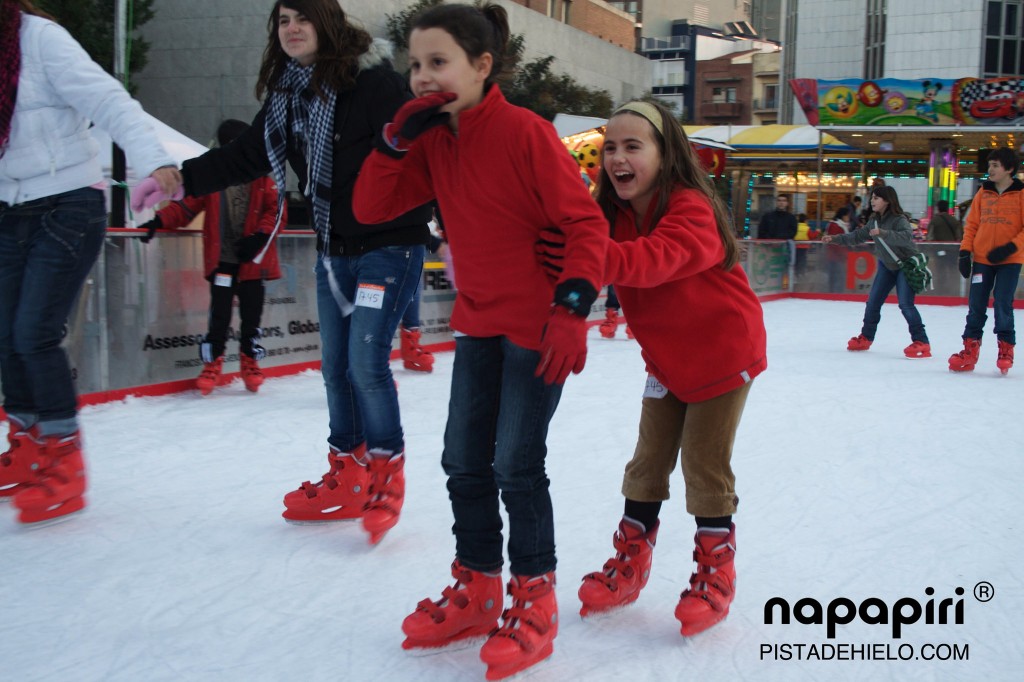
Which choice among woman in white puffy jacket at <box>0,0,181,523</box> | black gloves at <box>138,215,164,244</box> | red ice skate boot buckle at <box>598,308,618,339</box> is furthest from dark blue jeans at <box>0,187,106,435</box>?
red ice skate boot buckle at <box>598,308,618,339</box>

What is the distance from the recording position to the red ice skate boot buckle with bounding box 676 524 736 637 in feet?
6.34

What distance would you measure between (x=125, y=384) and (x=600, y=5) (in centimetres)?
3645

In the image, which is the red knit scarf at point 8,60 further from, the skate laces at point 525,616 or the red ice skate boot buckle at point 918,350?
the red ice skate boot buckle at point 918,350

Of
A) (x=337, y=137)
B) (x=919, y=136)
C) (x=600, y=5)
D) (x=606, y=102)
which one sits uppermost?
(x=600, y=5)

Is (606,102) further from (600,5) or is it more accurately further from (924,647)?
(924,647)

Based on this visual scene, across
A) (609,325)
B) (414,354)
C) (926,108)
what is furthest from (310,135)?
(926,108)

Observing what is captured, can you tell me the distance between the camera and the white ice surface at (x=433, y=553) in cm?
183

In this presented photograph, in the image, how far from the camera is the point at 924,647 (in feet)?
6.29

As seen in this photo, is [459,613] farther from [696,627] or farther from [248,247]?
→ [248,247]

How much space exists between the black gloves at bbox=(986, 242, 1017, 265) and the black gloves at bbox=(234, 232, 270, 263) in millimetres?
4310

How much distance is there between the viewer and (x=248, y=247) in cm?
480

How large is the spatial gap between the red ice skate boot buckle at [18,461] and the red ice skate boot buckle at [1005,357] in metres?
5.38

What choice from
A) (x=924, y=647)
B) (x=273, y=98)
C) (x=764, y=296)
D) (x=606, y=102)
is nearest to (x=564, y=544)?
(x=924, y=647)

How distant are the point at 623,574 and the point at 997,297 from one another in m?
4.95
